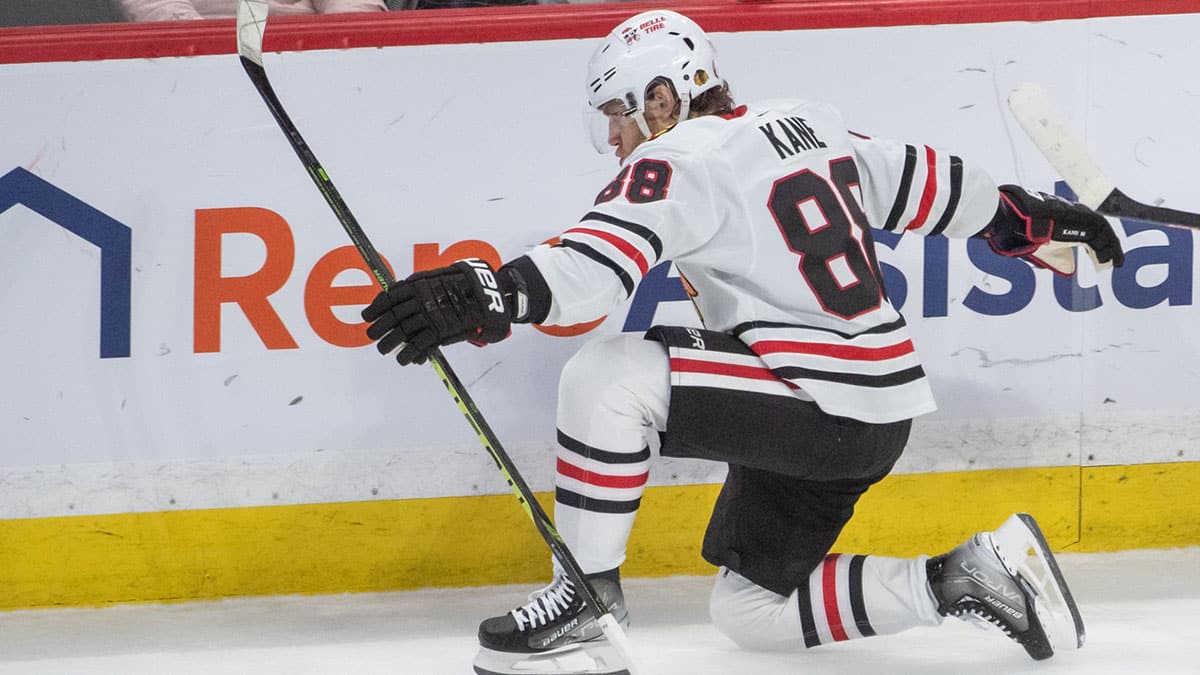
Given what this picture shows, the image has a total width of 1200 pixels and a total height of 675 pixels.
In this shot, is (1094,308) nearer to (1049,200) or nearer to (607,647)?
(1049,200)

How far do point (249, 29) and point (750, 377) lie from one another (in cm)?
84

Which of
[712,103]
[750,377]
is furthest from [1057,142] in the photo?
[750,377]

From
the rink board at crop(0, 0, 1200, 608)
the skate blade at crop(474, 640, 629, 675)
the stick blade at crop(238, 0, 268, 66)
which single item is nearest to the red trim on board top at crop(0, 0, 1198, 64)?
the rink board at crop(0, 0, 1200, 608)

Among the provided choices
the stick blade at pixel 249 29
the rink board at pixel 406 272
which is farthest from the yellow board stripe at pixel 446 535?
the stick blade at pixel 249 29

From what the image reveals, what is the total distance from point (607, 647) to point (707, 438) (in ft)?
1.15

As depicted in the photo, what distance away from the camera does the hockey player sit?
2.15m

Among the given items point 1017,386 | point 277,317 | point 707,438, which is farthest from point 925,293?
point 277,317

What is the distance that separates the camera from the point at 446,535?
2.71 m

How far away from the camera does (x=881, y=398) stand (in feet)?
7.29

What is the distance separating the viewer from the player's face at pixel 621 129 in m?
2.29

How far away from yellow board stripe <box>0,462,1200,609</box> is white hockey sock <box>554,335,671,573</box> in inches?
19.7

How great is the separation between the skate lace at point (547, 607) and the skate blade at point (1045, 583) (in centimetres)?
63

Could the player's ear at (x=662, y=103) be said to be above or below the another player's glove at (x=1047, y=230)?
A: above

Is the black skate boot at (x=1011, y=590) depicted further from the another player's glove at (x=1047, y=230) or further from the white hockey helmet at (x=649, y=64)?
the white hockey helmet at (x=649, y=64)
